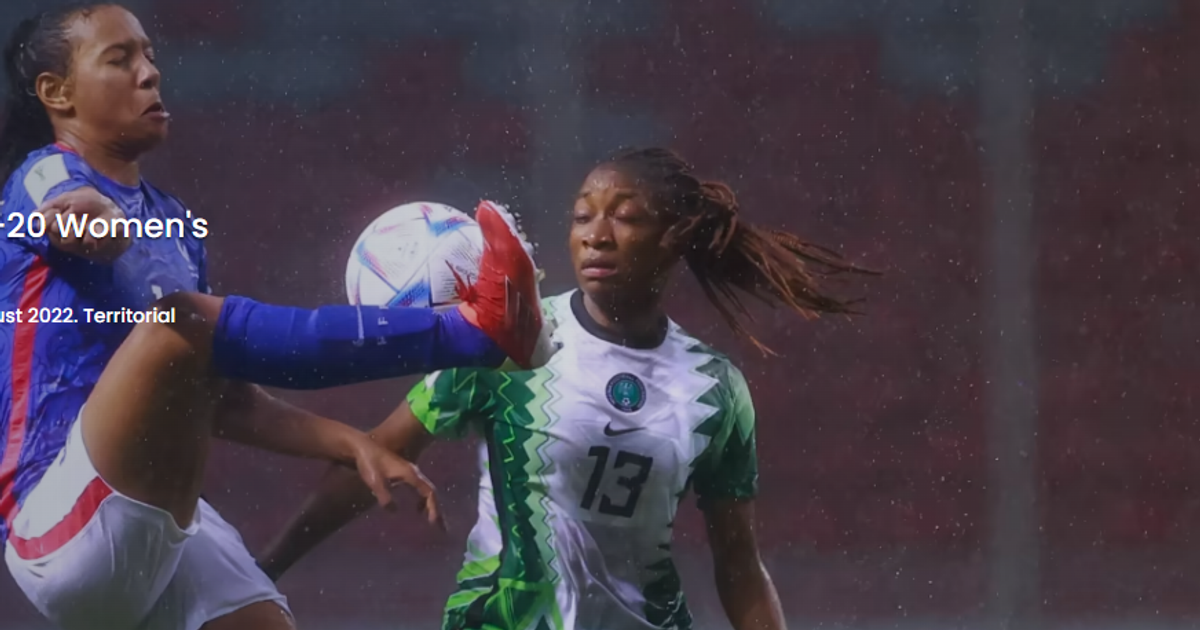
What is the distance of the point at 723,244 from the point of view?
4.05 ft

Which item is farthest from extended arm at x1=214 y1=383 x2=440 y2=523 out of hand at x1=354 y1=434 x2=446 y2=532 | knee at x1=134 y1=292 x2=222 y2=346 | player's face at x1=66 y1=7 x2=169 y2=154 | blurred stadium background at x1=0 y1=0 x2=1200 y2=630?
blurred stadium background at x1=0 y1=0 x2=1200 y2=630

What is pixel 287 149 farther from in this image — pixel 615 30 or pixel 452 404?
pixel 452 404

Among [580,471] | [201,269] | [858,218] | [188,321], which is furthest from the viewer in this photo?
[858,218]

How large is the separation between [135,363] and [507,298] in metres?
0.23

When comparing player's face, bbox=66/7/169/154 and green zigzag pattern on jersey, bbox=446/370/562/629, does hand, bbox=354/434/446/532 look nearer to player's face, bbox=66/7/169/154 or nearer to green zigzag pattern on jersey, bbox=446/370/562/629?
green zigzag pattern on jersey, bbox=446/370/562/629

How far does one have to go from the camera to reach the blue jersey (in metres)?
1.14

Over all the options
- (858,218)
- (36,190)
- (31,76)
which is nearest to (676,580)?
(36,190)

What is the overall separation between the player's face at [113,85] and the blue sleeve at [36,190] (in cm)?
9

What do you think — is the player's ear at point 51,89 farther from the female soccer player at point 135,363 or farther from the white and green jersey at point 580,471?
the white and green jersey at point 580,471

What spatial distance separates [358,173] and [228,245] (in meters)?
0.18

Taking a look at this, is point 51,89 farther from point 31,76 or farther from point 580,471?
point 580,471

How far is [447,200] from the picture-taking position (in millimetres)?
2014

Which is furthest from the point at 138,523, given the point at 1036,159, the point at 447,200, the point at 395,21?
the point at 1036,159

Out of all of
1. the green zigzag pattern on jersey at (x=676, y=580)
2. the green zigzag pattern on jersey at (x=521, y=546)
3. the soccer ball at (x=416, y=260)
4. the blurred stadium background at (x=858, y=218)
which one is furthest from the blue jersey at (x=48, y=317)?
the blurred stadium background at (x=858, y=218)
